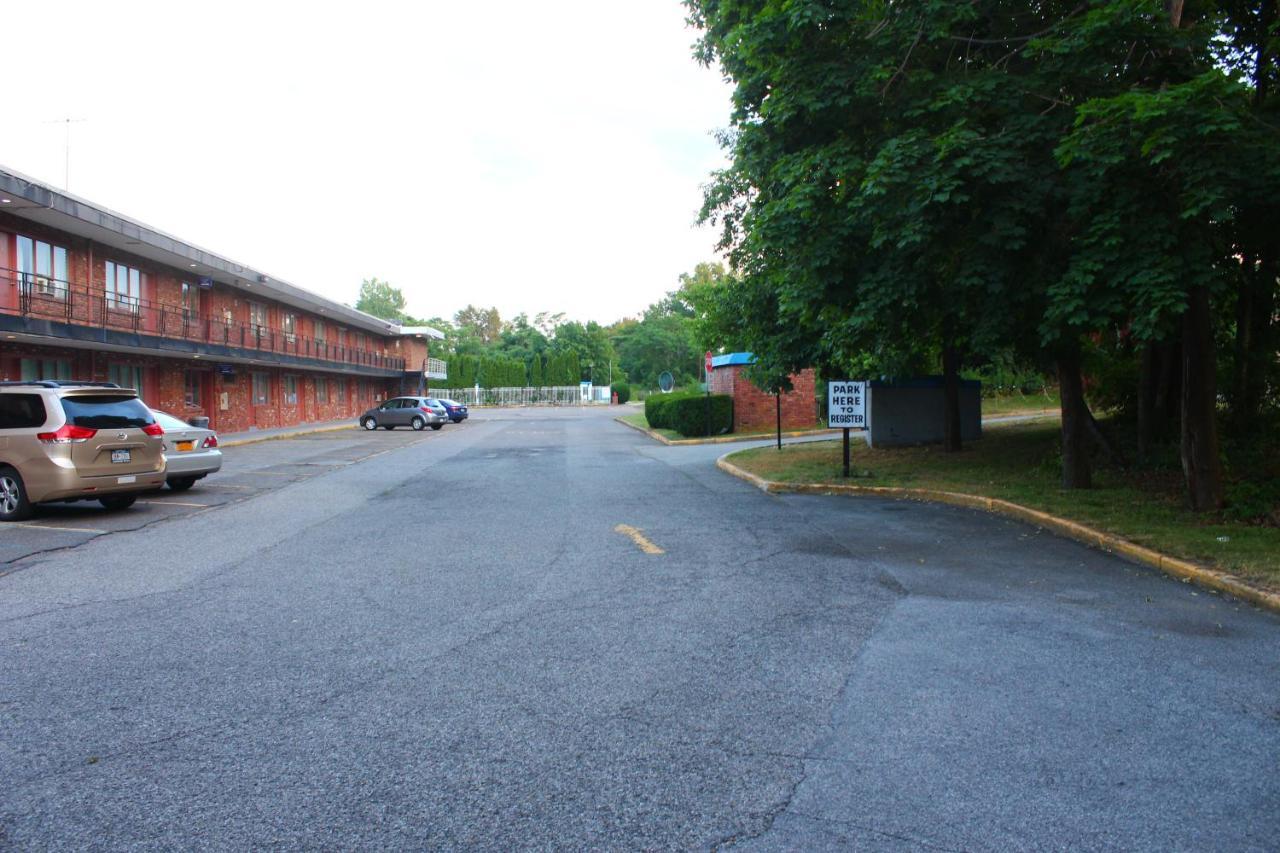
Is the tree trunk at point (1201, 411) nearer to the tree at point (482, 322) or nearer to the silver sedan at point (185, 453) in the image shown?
the silver sedan at point (185, 453)

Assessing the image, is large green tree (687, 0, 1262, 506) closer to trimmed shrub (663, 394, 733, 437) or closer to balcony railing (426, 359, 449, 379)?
trimmed shrub (663, 394, 733, 437)

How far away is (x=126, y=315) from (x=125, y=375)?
2.85 m

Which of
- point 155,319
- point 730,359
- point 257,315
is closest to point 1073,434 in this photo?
point 730,359

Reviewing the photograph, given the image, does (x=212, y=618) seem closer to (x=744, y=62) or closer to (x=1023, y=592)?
(x=1023, y=592)

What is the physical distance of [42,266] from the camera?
925 inches

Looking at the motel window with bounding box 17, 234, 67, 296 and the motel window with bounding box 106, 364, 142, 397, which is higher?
the motel window with bounding box 17, 234, 67, 296

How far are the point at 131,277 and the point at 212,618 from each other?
2685 centimetres

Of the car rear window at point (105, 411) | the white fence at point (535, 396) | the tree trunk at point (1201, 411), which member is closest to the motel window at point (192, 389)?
the car rear window at point (105, 411)

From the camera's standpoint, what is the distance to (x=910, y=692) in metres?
4.61

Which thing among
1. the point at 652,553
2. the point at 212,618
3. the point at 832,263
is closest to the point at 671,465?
the point at 832,263

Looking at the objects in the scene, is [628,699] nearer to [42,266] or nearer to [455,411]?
[42,266]

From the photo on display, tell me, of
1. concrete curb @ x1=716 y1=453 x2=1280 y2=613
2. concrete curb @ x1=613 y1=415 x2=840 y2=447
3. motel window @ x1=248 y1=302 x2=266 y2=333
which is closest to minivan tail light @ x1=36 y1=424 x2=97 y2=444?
concrete curb @ x1=716 y1=453 x2=1280 y2=613

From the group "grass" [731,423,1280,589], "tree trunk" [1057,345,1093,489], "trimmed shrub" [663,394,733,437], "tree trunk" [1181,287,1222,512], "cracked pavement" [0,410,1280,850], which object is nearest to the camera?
"cracked pavement" [0,410,1280,850]

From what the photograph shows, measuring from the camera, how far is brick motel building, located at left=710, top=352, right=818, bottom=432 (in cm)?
3077
